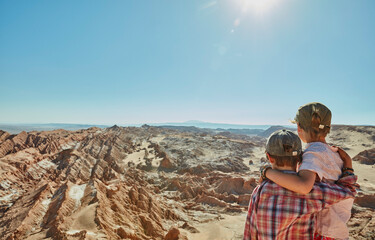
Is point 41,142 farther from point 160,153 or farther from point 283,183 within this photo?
point 283,183

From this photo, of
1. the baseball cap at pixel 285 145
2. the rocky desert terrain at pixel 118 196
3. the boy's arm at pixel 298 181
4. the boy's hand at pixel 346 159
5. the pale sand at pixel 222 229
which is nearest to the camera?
the boy's arm at pixel 298 181

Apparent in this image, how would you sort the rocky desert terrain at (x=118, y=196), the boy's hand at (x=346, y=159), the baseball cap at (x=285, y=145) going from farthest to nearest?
the rocky desert terrain at (x=118, y=196), the boy's hand at (x=346, y=159), the baseball cap at (x=285, y=145)

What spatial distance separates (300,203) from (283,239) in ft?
1.10

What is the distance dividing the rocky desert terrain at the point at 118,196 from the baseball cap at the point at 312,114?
621 centimetres

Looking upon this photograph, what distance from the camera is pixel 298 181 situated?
1415mm

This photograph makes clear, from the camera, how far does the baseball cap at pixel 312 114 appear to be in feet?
5.75

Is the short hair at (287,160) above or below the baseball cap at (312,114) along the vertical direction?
below

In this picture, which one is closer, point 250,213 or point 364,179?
point 250,213

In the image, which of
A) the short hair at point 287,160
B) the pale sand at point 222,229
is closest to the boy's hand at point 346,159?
the short hair at point 287,160

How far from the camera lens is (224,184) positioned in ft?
56.6

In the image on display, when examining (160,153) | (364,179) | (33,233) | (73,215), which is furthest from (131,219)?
(364,179)

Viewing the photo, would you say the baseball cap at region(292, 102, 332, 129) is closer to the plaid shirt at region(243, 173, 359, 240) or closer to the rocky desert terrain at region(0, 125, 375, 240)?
the plaid shirt at region(243, 173, 359, 240)

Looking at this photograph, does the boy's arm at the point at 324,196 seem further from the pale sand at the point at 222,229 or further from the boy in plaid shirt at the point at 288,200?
the pale sand at the point at 222,229

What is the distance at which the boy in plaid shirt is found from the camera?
1480 mm
